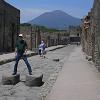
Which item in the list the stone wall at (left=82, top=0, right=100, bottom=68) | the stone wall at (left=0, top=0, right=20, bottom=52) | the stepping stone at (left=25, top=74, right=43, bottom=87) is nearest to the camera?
the stepping stone at (left=25, top=74, right=43, bottom=87)

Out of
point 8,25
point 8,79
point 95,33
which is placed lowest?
point 8,79

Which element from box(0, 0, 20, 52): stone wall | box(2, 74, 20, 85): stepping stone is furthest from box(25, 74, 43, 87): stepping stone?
box(0, 0, 20, 52): stone wall

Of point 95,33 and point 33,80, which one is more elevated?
point 95,33

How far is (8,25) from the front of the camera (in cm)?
4809

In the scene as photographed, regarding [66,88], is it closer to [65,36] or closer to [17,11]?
[17,11]

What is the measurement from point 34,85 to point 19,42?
2736 millimetres

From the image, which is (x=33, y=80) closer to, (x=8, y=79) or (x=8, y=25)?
(x=8, y=79)

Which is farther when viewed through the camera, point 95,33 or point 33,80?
point 95,33

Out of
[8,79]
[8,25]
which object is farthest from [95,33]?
[8,25]

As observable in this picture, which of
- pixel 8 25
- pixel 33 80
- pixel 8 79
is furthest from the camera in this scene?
pixel 8 25

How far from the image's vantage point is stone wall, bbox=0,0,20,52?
43.8 metres

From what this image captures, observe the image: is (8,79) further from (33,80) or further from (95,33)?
(95,33)

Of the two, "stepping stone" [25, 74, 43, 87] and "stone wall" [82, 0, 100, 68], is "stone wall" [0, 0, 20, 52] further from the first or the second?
"stepping stone" [25, 74, 43, 87]

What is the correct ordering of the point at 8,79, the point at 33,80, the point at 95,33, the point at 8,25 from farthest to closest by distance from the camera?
the point at 8,25, the point at 95,33, the point at 8,79, the point at 33,80
